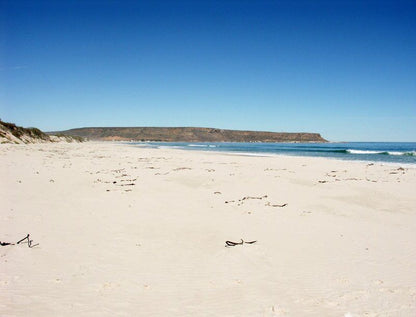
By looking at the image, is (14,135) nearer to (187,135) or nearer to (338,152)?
(338,152)

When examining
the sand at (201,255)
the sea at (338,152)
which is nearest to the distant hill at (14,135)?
the sea at (338,152)

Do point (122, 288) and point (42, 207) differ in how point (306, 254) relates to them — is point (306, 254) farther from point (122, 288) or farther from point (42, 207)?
point (42, 207)

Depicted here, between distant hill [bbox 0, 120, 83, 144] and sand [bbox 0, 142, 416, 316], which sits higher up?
distant hill [bbox 0, 120, 83, 144]

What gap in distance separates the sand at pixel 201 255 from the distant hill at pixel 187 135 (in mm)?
143918

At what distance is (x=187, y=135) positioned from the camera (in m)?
158

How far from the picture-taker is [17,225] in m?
5.18

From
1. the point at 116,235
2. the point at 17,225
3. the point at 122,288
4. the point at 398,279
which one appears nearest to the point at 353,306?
the point at 398,279

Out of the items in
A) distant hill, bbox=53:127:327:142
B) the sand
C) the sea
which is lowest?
the sand

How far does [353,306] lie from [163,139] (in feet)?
487

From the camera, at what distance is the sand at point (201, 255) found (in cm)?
308

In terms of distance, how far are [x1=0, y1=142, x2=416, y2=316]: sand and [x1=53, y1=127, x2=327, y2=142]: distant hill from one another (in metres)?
144

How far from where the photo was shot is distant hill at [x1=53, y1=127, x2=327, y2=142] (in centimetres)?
15238

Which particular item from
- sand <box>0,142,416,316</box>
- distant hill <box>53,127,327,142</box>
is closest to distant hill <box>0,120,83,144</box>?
sand <box>0,142,416,316</box>

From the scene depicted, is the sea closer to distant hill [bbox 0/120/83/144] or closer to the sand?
the sand
